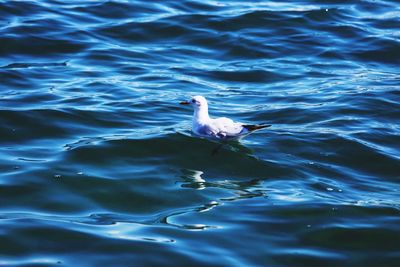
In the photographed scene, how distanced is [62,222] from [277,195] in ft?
7.95

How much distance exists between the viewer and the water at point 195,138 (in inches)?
322

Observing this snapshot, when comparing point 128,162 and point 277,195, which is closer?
point 277,195

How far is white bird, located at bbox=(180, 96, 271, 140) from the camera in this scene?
1080 cm

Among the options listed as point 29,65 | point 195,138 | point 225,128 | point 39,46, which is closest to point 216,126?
point 225,128

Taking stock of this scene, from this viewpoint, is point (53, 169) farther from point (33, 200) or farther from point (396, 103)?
point (396, 103)

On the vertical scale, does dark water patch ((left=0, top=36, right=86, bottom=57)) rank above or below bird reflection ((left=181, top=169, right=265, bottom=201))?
above

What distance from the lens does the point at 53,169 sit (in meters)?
9.93

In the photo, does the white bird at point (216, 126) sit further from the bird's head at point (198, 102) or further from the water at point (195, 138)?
the water at point (195, 138)

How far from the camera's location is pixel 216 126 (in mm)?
11086

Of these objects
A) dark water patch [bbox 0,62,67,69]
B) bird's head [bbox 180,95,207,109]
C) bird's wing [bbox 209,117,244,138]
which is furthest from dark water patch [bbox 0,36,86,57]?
bird's wing [bbox 209,117,244,138]

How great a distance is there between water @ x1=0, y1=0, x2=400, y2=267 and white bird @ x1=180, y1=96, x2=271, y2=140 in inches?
7.8

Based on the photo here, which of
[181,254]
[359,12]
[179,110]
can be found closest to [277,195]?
[181,254]

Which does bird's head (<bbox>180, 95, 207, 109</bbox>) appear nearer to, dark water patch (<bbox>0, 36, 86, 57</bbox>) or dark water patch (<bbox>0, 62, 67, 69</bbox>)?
dark water patch (<bbox>0, 62, 67, 69</bbox>)

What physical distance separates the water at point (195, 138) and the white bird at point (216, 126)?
0.65 ft
